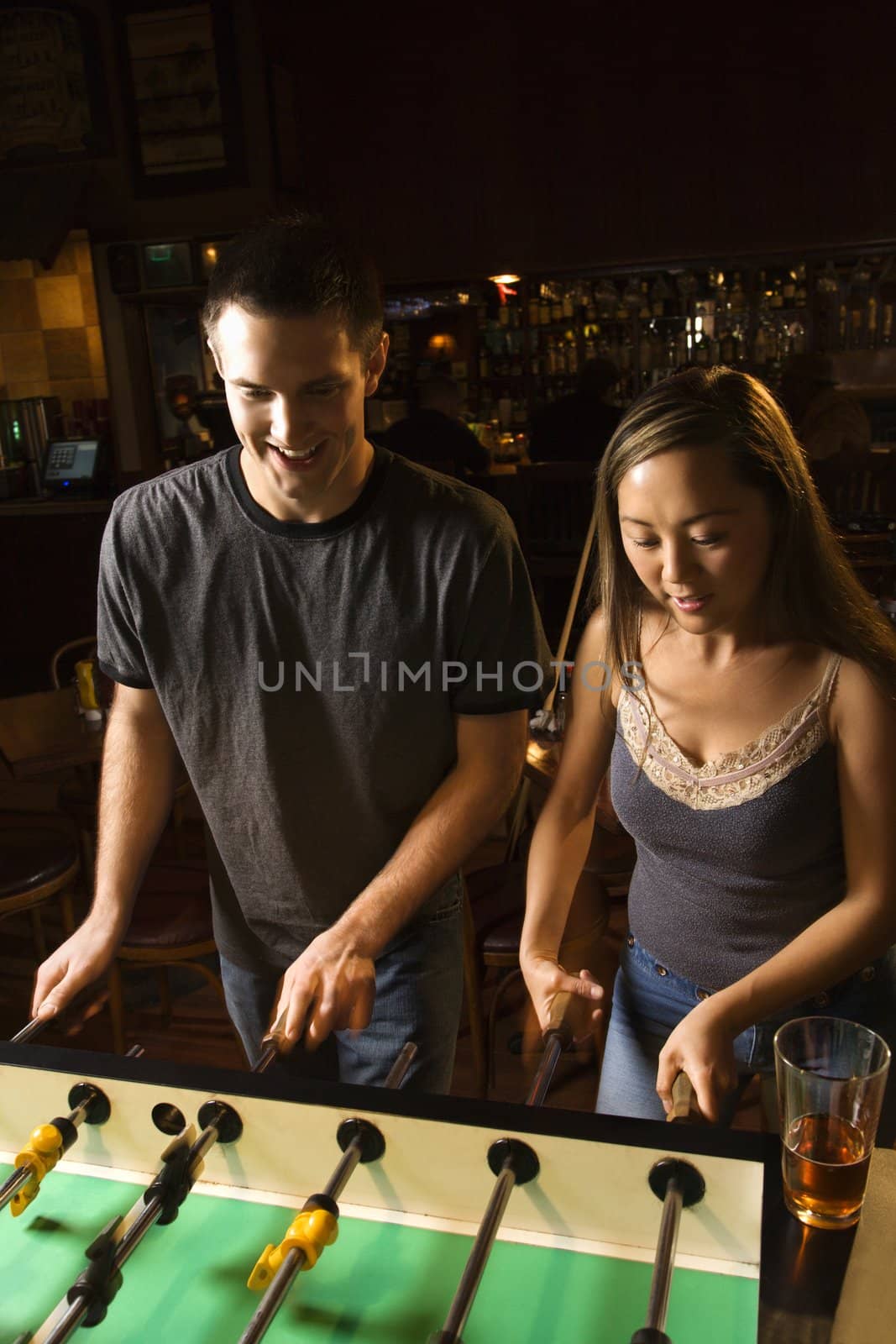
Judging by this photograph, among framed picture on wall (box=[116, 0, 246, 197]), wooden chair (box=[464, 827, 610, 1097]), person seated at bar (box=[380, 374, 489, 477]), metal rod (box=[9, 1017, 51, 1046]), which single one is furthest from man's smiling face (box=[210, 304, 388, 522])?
framed picture on wall (box=[116, 0, 246, 197])

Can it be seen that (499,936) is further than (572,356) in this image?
No

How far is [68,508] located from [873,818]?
610cm

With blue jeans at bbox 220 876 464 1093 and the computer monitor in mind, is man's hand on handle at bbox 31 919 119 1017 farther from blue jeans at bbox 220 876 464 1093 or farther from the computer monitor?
the computer monitor

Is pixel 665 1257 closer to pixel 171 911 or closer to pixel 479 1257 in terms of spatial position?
pixel 479 1257

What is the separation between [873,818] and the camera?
4.88ft

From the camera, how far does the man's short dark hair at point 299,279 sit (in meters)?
1.47

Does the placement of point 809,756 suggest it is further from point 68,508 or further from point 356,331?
point 68,508

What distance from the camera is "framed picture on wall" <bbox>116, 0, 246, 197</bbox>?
6.88 metres

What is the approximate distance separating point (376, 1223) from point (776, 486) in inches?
38.3

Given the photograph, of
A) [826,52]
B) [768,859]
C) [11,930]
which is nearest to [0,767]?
[11,930]

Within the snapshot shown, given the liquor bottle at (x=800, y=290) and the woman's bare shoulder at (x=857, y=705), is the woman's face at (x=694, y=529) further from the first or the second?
the liquor bottle at (x=800, y=290)

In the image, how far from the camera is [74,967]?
1.51 metres

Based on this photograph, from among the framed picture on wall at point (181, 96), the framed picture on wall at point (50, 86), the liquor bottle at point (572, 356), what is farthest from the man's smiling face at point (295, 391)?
the liquor bottle at point (572, 356)

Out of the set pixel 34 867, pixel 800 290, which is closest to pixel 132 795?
pixel 34 867
